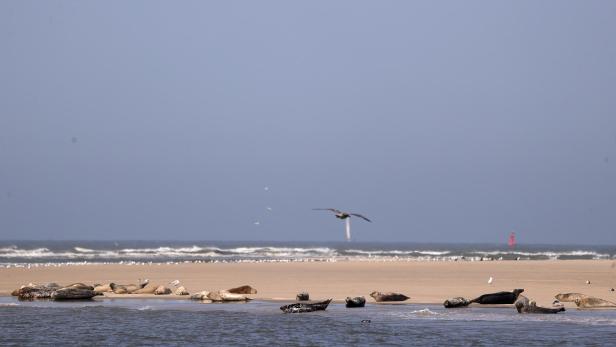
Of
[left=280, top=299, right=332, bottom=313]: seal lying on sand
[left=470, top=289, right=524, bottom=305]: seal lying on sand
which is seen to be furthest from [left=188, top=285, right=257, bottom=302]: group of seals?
[left=470, top=289, right=524, bottom=305]: seal lying on sand

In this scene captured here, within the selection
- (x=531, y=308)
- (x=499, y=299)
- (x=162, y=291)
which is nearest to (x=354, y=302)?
(x=499, y=299)

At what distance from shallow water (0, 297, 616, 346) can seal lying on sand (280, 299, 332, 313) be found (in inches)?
11.7

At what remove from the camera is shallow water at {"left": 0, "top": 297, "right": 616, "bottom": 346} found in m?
18.2

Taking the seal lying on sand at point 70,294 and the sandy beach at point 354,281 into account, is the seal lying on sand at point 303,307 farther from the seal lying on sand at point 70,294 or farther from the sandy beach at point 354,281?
the seal lying on sand at point 70,294

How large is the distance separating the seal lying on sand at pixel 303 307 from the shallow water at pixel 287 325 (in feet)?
0.98

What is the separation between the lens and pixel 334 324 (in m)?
20.9

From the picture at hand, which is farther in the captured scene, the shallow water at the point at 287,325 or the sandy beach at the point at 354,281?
the sandy beach at the point at 354,281

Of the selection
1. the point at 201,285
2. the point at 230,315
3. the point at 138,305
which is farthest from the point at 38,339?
the point at 201,285

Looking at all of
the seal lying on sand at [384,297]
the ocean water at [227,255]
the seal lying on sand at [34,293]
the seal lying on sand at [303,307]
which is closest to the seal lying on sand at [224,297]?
the seal lying on sand at [303,307]

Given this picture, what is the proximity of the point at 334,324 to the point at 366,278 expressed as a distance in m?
17.2

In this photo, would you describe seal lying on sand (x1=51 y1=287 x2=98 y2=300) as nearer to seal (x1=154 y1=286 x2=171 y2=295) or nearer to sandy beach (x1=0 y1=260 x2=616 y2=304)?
seal (x1=154 y1=286 x2=171 y2=295)

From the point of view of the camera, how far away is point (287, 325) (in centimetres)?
2083

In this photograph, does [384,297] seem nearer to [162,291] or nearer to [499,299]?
[499,299]

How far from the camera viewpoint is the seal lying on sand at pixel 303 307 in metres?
23.3
